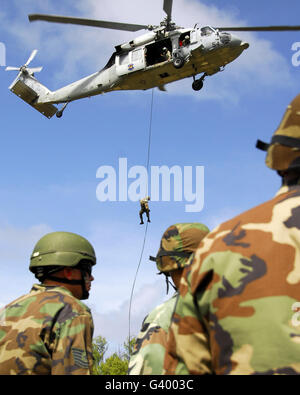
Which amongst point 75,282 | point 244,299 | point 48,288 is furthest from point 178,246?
point 244,299

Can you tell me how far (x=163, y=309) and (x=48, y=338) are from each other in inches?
42.5

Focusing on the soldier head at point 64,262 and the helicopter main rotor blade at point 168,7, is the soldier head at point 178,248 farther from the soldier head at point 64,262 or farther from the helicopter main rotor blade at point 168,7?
the helicopter main rotor blade at point 168,7

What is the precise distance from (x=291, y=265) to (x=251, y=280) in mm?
172

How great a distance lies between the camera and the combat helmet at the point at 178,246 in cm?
531

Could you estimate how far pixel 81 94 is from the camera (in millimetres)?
24406

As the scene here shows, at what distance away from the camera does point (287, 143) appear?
8.05ft

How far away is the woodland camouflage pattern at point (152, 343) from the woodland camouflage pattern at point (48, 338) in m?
0.49

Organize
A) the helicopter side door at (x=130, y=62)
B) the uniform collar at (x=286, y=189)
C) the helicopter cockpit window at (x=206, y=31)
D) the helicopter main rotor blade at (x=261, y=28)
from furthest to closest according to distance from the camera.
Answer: the helicopter side door at (x=130, y=62), the helicopter cockpit window at (x=206, y=31), the helicopter main rotor blade at (x=261, y=28), the uniform collar at (x=286, y=189)

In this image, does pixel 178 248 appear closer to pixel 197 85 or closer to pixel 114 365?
pixel 197 85

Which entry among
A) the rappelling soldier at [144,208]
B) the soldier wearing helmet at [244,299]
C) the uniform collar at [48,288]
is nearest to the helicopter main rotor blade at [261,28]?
the rappelling soldier at [144,208]

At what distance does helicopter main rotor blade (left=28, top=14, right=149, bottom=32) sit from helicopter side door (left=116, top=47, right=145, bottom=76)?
1241mm

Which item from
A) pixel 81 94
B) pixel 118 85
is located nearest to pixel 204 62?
pixel 118 85
